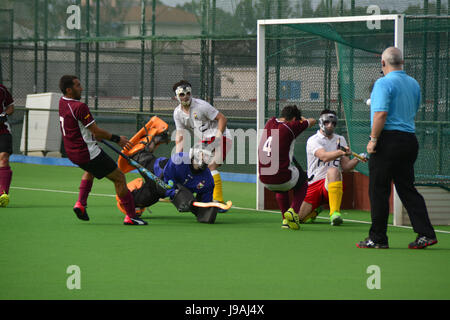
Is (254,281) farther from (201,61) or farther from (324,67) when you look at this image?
(201,61)

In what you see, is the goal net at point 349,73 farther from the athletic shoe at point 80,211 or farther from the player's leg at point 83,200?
the athletic shoe at point 80,211

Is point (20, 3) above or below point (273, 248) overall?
above

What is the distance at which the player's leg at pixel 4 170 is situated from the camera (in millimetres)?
11205

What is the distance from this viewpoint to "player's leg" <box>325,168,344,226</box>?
9.80 m

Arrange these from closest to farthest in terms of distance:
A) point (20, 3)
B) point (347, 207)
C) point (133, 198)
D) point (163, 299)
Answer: point (163, 299), point (133, 198), point (347, 207), point (20, 3)

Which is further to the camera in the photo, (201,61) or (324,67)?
(201,61)

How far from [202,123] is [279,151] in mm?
1813

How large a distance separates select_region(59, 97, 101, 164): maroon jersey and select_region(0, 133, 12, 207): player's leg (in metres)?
2.12

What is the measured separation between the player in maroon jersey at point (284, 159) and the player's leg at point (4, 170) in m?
3.65

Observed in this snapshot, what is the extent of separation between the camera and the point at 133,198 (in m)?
10.2

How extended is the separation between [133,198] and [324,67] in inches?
143

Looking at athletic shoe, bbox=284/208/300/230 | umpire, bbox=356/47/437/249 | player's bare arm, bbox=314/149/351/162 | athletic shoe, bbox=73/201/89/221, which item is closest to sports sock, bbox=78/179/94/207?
athletic shoe, bbox=73/201/89/221

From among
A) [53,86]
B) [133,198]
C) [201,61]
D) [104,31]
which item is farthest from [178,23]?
[133,198]

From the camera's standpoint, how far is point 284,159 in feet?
31.2
